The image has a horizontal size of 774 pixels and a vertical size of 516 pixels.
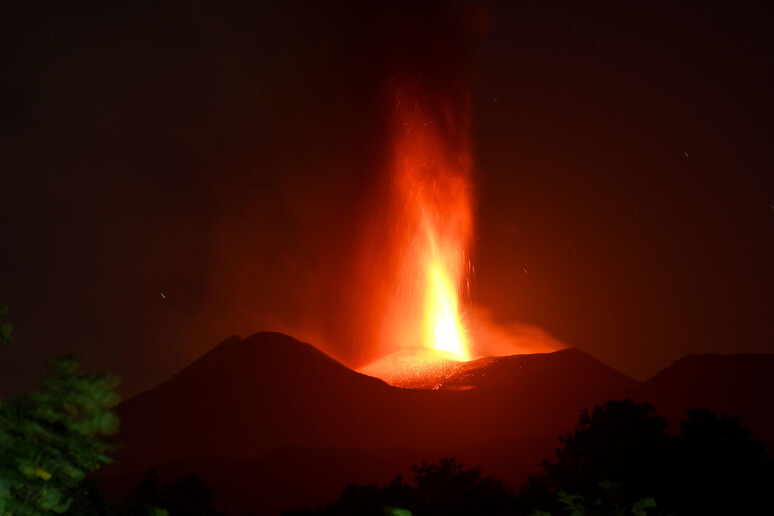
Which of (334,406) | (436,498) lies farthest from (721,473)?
(334,406)

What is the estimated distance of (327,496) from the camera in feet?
342

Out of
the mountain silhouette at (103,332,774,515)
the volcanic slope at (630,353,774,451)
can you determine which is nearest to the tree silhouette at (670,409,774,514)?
the mountain silhouette at (103,332,774,515)

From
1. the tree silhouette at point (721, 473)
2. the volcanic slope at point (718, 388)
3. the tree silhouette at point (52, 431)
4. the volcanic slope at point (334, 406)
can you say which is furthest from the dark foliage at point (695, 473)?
the volcanic slope at point (718, 388)

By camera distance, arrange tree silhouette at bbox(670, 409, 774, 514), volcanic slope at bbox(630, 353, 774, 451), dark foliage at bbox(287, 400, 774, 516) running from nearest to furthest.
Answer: dark foliage at bbox(287, 400, 774, 516) → tree silhouette at bbox(670, 409, 774, 514) → volcanic slope at bbox(630, 353, 774, 451)

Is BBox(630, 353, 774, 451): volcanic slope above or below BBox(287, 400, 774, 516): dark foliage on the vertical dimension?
above

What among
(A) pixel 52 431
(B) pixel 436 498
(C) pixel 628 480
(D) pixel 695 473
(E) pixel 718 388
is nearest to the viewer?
(A) pixel 52 431

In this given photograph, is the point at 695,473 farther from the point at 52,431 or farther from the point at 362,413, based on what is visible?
the point at 362,413

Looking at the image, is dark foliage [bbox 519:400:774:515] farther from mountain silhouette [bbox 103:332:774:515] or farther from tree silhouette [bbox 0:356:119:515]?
mountain silhouette [bbox 103:332:774:515]

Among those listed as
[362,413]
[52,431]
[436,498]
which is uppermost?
[362,413]

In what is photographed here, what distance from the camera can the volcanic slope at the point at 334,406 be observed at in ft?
429

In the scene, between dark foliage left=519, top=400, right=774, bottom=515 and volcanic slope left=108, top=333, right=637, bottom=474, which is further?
volcanic slope left=108, top=333, right=637, bottom=474

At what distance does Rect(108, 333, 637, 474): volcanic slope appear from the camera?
429 ft

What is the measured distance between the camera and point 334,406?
140 metres

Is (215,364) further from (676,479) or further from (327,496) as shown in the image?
(676,479)
